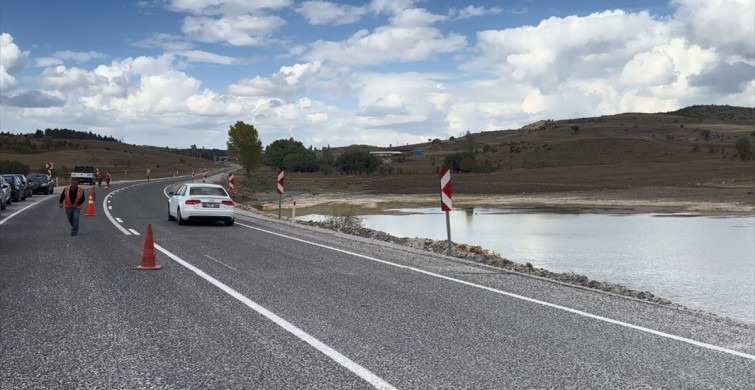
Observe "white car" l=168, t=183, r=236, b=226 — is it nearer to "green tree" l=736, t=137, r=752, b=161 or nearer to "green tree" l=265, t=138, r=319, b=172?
"green tree" l=736, t=137, r=752, b=161

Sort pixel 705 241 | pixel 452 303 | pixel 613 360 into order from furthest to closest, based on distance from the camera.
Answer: pixel 705 241, pixel 452 303, pixel 613 360

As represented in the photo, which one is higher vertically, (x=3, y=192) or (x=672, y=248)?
(x=3, y=192)

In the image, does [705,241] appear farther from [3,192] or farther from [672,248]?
[3,192]

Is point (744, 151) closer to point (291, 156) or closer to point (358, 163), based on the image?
point (358, 163)

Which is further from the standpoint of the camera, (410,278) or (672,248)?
(672,248)

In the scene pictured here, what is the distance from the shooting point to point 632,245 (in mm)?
25766

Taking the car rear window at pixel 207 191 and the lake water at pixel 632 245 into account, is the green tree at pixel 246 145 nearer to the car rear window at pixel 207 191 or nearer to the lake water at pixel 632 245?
the lake water at pixel 632 245

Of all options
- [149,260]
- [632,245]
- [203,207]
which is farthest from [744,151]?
[149,260]

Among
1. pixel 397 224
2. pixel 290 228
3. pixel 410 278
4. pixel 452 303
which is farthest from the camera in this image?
pixel 397 224

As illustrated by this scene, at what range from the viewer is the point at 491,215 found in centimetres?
4138

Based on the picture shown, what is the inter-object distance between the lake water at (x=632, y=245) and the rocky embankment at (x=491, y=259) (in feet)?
5.96

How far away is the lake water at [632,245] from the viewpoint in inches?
665

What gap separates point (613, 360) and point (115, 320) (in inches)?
205

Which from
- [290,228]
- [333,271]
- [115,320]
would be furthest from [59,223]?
[115,320]
